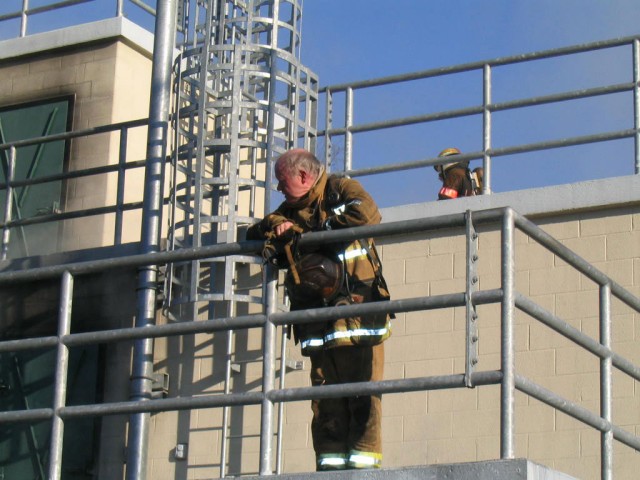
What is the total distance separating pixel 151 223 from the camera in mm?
10016

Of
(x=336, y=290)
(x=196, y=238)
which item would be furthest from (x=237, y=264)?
(x=336, y=290)

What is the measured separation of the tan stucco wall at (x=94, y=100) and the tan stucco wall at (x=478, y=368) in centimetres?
302

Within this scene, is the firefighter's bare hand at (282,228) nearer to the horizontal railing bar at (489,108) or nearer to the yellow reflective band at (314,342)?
the yellow reflective band at (314,342)

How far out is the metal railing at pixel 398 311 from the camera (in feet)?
19.9

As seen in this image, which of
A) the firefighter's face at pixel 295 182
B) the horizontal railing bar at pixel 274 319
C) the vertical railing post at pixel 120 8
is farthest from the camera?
the vertical railing post at pixel 120 8

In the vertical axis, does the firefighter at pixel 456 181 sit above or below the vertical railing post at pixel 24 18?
below

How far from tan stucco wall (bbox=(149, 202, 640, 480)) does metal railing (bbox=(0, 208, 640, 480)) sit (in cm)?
148

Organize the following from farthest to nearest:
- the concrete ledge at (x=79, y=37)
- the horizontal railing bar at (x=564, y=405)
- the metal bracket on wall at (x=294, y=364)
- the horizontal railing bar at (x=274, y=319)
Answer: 1. the concrete ledge at (x=79, y=37)
2. the metal bracket on wall at (x=294, y=364)
3. the horizontal railing bar at (x=274, y=319)
4. the horizontal railing bar at (x=564, y=405)

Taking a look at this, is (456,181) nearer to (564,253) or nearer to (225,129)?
(225,129)

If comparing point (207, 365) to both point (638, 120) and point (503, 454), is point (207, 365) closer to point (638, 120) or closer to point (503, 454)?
point (638, 120)

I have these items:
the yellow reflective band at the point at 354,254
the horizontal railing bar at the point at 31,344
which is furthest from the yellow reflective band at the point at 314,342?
the horizontal railing bar at the point at 31,344

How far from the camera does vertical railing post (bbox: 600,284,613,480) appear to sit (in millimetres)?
6832

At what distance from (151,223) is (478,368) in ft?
8.83

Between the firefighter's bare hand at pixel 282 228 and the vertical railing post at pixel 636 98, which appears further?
the vertical railing post at pixel 636 98
